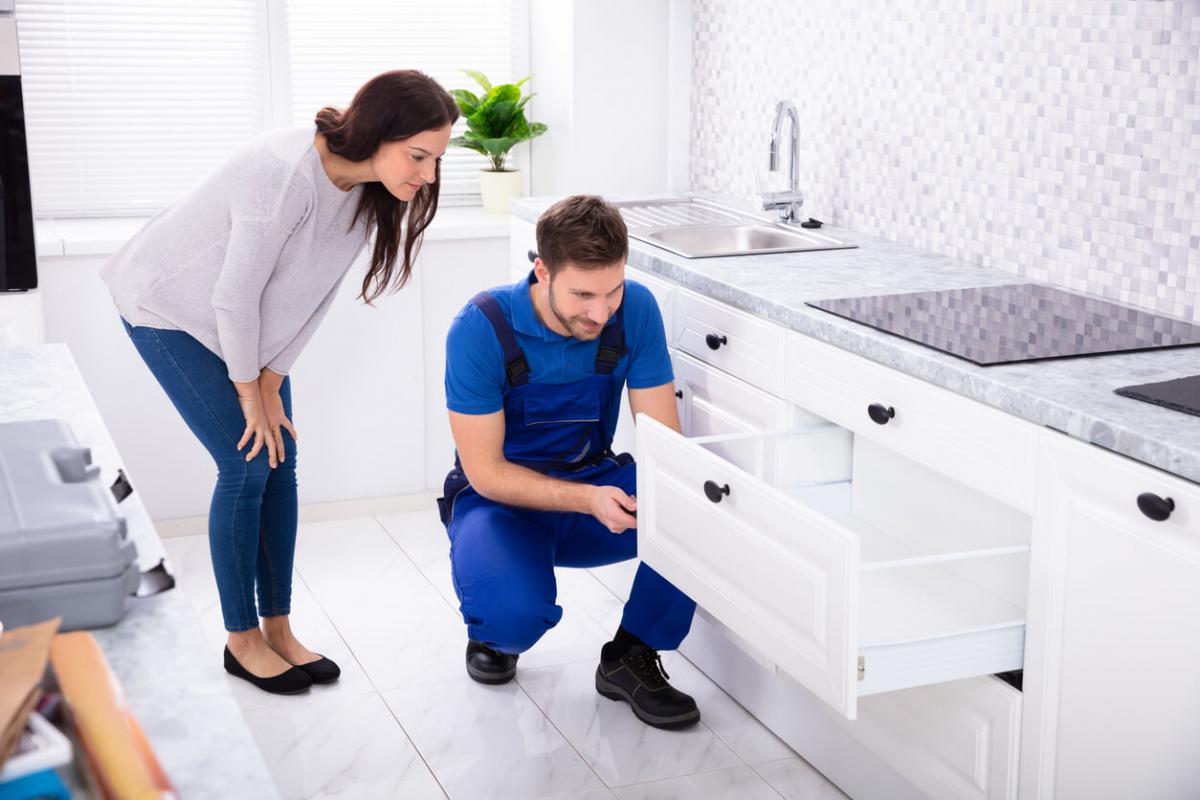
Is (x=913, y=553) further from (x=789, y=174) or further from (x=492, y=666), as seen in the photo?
(x=789, y=174)

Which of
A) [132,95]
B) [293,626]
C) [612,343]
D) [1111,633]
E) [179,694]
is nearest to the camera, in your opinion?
[179,694]

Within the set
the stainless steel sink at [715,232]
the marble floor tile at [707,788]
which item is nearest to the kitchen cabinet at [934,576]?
the marble floor tile at [707,788]

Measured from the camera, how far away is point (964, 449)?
183 cm

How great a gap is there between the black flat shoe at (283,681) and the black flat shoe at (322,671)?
0.02 m

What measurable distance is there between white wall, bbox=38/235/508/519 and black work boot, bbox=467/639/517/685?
114 cm

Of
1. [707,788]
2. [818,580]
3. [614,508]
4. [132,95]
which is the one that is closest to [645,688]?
[707,788]

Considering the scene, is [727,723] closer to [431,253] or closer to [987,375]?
[987,375]

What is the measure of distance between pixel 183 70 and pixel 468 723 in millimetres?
2035

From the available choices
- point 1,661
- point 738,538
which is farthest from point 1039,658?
point 1,661

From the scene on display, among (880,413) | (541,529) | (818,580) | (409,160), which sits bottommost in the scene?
(541,529)

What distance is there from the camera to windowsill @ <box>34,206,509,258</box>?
329 cm

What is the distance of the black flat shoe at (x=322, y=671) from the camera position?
269 centimetres

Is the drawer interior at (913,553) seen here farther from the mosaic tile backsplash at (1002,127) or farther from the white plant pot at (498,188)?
the white plant pot at (498,188)

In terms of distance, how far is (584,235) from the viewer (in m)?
2.19
